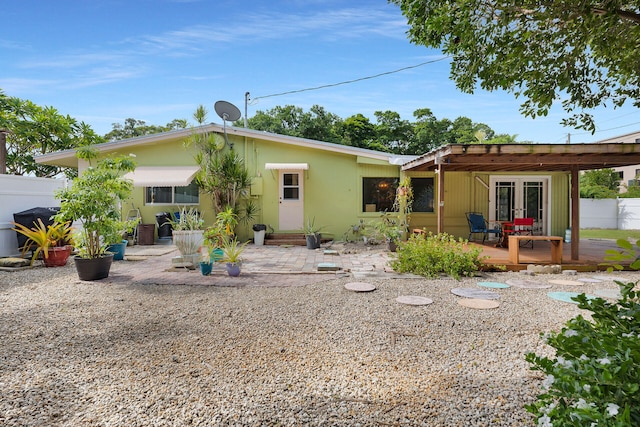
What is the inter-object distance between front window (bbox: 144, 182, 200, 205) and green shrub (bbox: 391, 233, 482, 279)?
781cm

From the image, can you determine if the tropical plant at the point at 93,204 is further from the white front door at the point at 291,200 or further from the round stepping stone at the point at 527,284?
the round stepping stone at the point at 527,284

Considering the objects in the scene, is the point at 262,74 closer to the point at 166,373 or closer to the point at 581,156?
the point at 581,156

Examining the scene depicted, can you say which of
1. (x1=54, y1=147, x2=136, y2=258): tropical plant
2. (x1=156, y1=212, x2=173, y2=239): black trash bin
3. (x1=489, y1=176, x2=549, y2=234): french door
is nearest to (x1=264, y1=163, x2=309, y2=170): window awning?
(x1=156, y1=212, x2=173, y2=239): black trash bin

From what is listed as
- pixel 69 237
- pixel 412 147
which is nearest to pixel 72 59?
pixel 69 237

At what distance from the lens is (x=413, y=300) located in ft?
15.9

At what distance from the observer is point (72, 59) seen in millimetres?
10023

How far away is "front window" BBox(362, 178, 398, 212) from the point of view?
1173 cm

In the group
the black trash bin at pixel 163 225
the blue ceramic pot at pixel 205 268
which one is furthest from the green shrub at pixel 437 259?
the black trash bin at pixel 163 225

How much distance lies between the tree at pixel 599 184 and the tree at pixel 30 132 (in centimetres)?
2779

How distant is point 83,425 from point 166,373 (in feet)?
2.30

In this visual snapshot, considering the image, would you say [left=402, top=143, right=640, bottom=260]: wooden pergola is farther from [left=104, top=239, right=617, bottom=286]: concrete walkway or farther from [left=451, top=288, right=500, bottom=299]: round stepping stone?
[left=451, top=288, right=500, bottom=299]: round stepping stone

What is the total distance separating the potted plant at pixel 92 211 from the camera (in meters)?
6.00

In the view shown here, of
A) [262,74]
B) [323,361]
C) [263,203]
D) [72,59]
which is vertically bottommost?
[323,361]

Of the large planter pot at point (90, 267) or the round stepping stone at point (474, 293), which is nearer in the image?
the round stepping stone at point (474, 293)
